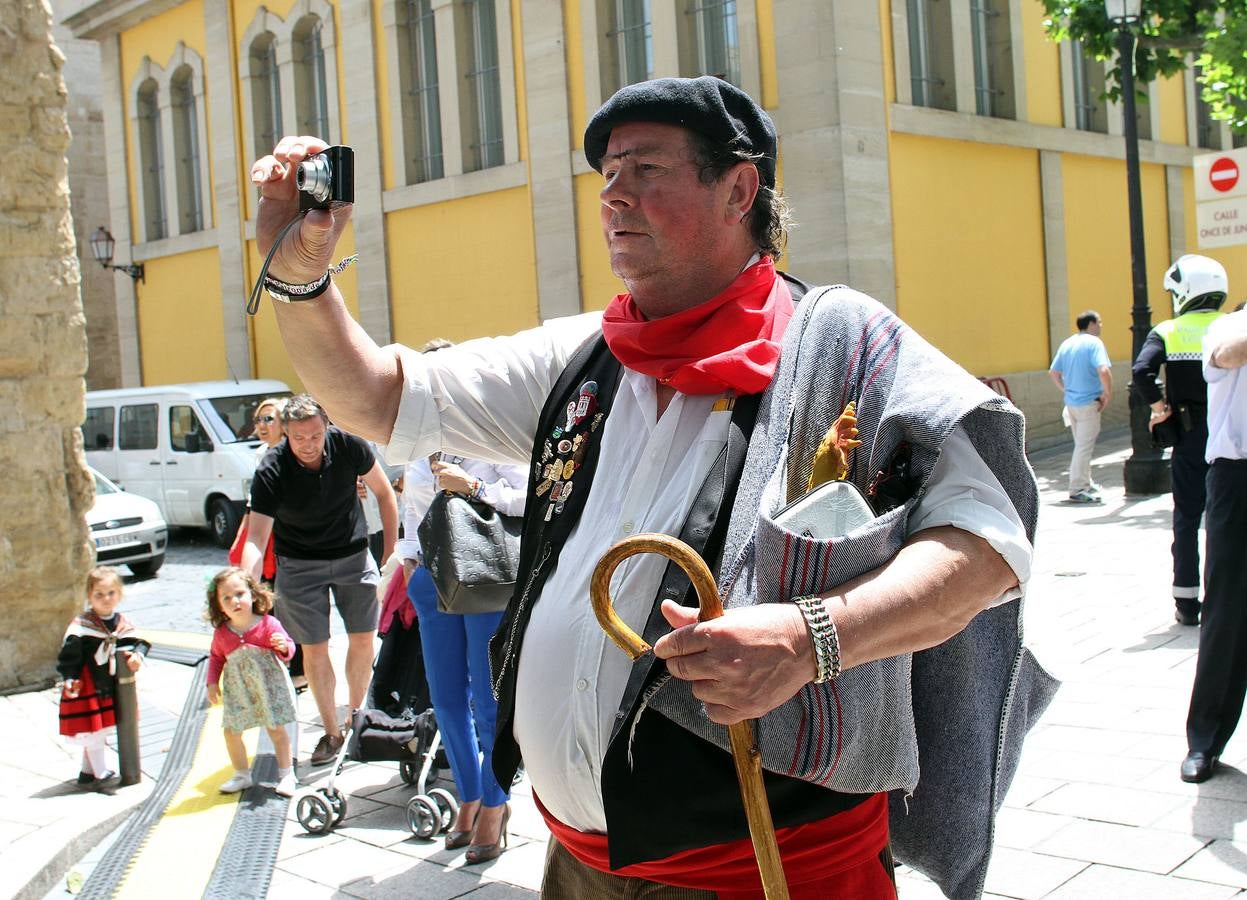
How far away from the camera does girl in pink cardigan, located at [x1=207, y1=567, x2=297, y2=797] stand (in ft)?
19.6

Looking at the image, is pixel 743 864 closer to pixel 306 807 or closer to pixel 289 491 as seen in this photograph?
pixel 306 807

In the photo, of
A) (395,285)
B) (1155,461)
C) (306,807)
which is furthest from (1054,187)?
(306,807)

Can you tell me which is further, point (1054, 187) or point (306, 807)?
point (1054, 187)

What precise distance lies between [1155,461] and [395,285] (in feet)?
40.6

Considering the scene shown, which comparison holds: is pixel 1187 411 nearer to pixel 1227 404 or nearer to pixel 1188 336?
pixel 1188 336

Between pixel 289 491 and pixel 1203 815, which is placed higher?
pixel 289 491

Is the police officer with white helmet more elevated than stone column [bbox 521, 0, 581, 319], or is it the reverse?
stone column [bbox 521, 0, 581, 319]

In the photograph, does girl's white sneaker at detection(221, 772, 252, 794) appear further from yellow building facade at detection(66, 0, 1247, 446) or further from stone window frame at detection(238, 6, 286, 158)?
stone window frame at detection(238, 6, 286, 158)

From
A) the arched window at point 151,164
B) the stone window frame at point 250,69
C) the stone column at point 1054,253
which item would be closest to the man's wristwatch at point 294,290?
the stone column at point 1054,253

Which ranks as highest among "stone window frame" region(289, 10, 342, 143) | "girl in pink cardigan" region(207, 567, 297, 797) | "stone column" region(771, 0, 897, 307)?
A: "stone window frame" region(289, 10, 342, 143)

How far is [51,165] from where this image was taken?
323 inches

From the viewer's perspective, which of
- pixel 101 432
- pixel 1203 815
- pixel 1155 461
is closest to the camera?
pixel 1203 815

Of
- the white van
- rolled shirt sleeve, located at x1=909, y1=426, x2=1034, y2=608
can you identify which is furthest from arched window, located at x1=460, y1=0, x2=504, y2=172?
rolled shirt sleeve, located at x1=909, y1=426, x2=1034, y2=608

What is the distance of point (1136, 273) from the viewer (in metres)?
14.7
